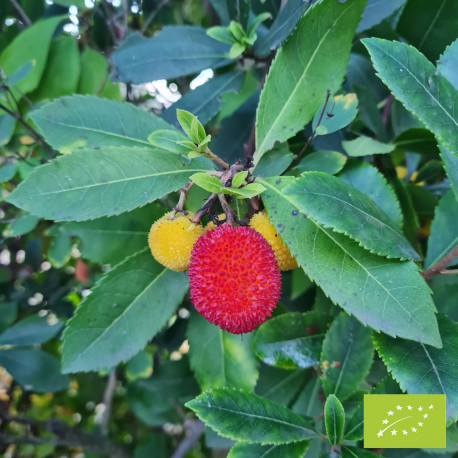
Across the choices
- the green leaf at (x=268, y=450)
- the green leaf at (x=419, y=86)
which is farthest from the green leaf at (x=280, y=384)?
the green leaf at (x=419, y=86)

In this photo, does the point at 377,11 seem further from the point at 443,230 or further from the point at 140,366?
the point at 140,366

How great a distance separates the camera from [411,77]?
1.67 ft

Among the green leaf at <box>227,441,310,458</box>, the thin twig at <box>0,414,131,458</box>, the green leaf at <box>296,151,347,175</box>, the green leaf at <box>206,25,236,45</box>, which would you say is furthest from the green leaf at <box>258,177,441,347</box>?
the thin twig at <box>0,414,131,458</box>

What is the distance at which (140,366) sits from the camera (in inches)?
46.7

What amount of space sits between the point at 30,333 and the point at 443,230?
910 mm

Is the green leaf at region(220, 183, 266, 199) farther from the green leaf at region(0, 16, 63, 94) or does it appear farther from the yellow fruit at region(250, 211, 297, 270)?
the green leaf at region(0, 16, 63, 94)

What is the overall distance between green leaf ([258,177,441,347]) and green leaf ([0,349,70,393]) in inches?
31.3

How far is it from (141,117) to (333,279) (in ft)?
1.29

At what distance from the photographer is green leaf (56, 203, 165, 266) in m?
0.82

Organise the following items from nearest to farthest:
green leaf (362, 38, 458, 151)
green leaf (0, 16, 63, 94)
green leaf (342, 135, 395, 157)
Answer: green leaf (362, 38, 458, 151)
green leaf (342, 135, 395, 157)
green leaf (0, 16, 63, 94)

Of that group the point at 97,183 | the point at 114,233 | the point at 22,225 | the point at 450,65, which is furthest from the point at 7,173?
the point at 450,65

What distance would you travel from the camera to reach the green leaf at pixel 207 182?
22.0 inches

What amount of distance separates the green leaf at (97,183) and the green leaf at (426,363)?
1.18ft

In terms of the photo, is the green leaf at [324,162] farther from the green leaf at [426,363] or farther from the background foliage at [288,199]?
the green leaf at [426,363]
